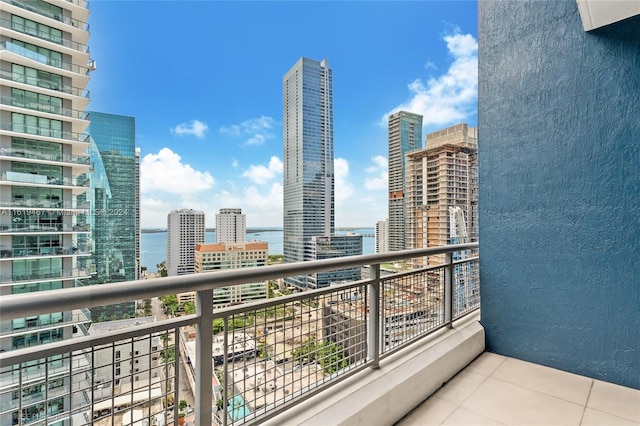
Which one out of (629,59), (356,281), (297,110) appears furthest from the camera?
(297,110)

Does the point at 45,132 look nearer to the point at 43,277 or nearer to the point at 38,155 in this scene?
the point at 38,155

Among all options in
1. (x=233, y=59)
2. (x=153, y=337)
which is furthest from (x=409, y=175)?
(x=153, y=337)

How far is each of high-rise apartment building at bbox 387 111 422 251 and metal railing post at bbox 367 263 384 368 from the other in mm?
2510

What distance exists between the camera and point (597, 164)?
215 centimetres

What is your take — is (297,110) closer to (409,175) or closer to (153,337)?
(409,175)

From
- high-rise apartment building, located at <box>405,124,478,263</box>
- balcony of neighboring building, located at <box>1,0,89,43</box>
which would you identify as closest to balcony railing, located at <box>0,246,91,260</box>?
balcony of neighboring building, located at <box>1,0,89,43</box>

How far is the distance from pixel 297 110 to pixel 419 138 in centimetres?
250

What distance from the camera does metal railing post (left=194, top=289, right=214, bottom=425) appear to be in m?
1.14

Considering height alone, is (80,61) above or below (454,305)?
above

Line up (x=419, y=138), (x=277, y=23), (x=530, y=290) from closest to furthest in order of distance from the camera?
(x=530, y=290)
(x=277, y=23)
(x=419, y=138)

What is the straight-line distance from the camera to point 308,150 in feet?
20.7

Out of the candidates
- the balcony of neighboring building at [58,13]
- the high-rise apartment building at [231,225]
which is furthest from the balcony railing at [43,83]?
the high-rise apartment building at [231,225]

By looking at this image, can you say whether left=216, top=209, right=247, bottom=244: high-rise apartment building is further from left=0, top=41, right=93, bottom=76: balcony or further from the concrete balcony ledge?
the concrete balcony ledge

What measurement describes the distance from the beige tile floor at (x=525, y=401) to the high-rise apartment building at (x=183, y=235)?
232 centimetres
